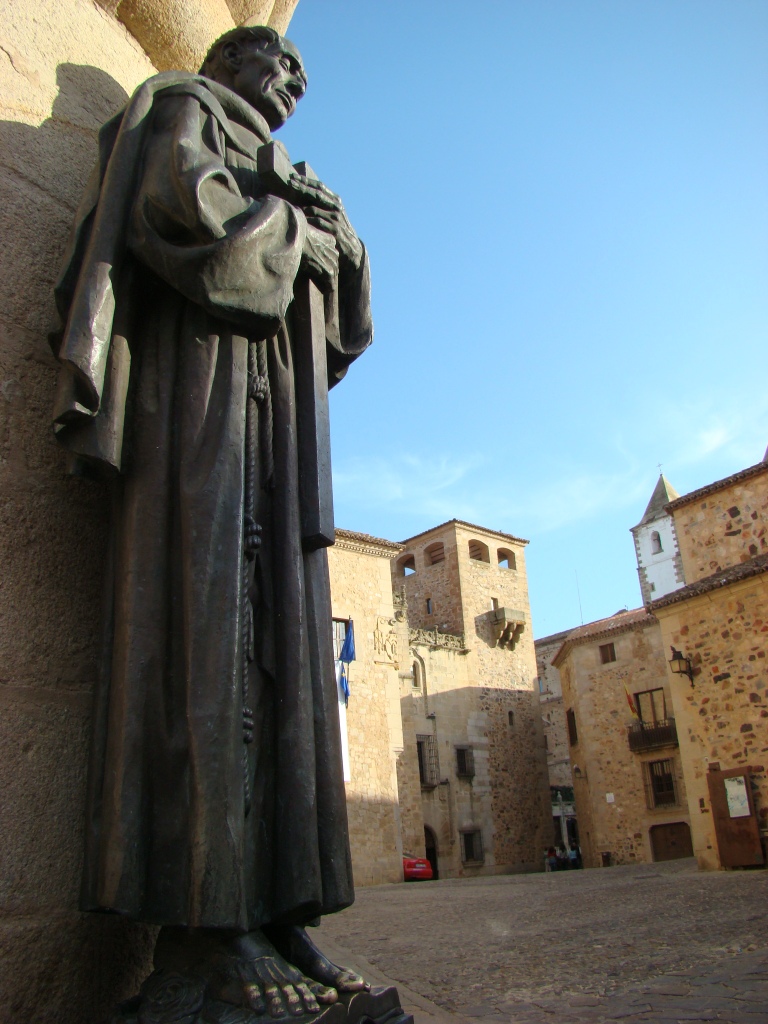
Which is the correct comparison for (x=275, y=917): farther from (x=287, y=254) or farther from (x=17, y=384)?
(x=287, y=254)

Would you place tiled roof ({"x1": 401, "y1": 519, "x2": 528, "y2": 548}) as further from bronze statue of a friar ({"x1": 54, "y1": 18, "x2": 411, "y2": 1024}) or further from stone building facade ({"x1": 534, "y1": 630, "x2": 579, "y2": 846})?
bronze statue of a friar ({"x1": 54, "y1": 18, "x2": 411, "y2": 1024})

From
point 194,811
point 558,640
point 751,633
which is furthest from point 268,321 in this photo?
point 558,640

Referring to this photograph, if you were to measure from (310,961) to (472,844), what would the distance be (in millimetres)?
30867

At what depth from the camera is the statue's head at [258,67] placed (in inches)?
97.0

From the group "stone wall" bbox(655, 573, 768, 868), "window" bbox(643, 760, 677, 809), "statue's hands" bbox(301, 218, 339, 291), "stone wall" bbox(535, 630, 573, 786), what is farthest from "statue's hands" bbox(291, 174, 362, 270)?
"stone wall" bbox(535, 630, 573, 786)

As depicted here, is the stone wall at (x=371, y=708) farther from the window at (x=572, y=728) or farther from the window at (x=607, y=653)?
the window at (x=572, y=728)

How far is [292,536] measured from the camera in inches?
77.4

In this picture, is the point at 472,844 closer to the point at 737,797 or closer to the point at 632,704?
the point at 632,704

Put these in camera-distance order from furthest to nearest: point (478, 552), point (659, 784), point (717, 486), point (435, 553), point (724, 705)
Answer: point (478, 552), point (435, 553), point (659, 784), point (717, 486), point (724, 705)

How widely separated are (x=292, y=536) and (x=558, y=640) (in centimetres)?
5066

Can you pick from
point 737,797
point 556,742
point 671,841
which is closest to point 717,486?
point 737,797

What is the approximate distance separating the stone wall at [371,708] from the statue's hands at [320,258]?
60.4 ft

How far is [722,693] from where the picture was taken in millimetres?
13688

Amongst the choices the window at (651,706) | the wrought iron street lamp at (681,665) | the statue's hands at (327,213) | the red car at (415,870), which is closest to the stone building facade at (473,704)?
the red car at (415,870)
